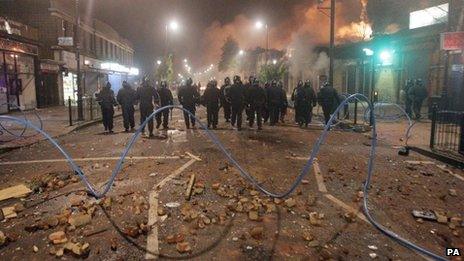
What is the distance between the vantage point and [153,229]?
5102 mm

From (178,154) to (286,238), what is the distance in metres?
5.42

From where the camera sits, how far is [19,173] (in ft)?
27.0

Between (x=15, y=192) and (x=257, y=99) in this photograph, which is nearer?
(x=15, y=192)

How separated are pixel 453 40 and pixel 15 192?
14.5m

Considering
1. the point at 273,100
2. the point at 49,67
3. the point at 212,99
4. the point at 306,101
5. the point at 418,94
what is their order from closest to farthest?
the point at 212,99, the point at 306,101, the point at 273,100, the point at 418,94, the point at 49,67

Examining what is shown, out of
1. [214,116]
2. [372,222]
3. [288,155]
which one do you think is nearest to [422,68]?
[214,116]

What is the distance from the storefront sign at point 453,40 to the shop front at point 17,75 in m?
21.0

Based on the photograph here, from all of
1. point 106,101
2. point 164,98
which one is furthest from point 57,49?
point 164,98

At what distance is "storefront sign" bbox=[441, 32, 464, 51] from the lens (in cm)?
1384

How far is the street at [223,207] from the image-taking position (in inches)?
181

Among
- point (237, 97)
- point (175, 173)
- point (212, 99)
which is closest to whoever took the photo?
point (175, 173)

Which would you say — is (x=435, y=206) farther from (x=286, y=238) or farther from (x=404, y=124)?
(x=404, y=124)

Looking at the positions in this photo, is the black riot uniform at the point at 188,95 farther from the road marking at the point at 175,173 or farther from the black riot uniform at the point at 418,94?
the black riot uniform at the point at 418,94

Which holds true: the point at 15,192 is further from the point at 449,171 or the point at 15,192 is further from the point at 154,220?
the point at 449,171
